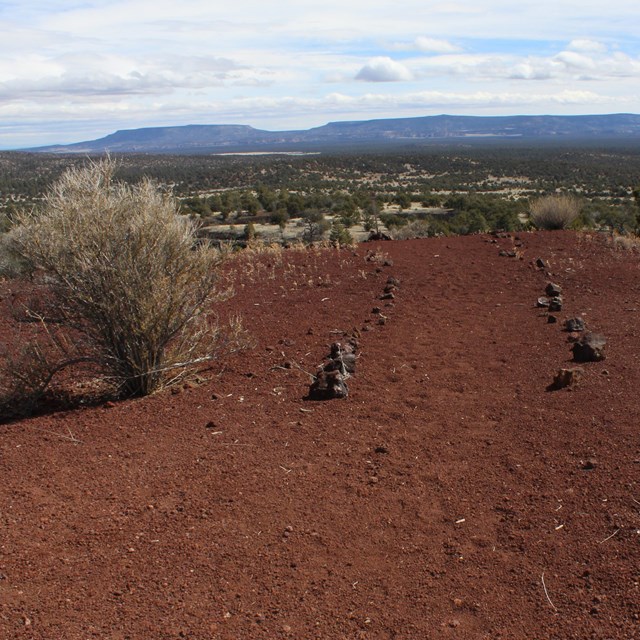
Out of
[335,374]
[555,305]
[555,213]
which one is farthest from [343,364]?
[555,213]

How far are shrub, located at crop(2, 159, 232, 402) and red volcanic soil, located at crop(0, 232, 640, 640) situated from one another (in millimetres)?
441

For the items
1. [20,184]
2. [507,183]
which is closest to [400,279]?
[20,184]

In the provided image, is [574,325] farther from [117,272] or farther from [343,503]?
[117,272]

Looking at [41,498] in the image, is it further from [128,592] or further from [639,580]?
[639,580]

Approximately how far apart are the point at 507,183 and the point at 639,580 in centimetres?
6237

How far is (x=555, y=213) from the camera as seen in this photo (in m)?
16.5

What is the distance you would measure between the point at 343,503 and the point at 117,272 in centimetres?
299

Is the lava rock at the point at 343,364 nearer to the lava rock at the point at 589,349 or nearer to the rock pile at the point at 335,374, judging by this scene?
the rock pile at the point at 335,374

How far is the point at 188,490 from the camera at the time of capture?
439cm

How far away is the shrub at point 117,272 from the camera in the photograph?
19.2 feet

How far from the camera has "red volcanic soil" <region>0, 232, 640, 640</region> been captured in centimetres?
327

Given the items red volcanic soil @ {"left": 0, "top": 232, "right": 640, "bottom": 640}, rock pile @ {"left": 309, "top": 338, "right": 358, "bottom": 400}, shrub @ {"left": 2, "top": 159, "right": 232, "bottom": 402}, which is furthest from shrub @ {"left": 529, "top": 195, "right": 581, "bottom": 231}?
shrub @ {"left": 2, "top": 159, "right": 232, "bottom": 402}

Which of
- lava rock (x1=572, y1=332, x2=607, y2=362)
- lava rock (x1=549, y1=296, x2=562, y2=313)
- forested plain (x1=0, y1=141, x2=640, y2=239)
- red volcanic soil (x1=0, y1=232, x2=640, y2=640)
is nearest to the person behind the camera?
red volcanic soil (x1=0, y1=232, x2=640, y2=640)

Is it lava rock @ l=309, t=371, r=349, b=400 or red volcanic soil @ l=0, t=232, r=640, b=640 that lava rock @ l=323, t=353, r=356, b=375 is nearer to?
red volcanic soil @ l=0, t=232, r=640, b=640
